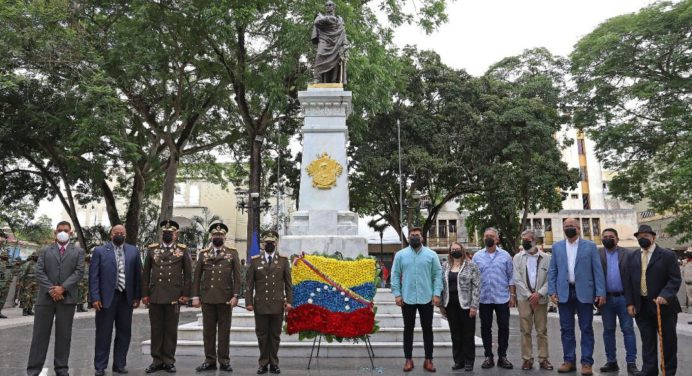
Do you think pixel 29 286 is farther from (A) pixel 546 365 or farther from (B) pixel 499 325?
(A) pixel 546 365

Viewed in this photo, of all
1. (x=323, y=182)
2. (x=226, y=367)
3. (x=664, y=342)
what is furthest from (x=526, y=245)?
(x=323, y=182)

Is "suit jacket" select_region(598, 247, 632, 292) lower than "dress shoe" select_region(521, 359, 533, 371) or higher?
higher

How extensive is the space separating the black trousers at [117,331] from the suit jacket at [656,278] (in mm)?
5986

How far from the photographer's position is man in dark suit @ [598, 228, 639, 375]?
6.56 metres

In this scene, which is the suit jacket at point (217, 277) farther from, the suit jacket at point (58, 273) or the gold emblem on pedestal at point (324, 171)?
the gold emblem on pedestal at point (324, 171)

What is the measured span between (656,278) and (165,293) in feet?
18.7

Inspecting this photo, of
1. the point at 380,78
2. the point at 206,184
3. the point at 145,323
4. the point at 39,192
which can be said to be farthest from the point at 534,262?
the point at 206,184

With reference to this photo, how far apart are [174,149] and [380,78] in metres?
8.46

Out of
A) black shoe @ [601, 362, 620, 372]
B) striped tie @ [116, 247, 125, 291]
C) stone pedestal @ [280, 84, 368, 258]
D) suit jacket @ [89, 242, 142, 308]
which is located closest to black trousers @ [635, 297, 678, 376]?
black shoe @ [601, 362, 620, 372]

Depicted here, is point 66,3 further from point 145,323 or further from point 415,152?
point 415,152

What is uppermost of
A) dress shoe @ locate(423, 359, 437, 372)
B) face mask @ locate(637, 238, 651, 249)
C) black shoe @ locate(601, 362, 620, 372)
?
face mask @ locate(637, 238, 651, 249)

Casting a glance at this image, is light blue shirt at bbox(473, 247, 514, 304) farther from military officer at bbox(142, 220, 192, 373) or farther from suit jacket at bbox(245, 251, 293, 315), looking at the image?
military officer at bbox(142, 220, 192, 373)

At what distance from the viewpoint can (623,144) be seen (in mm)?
19625

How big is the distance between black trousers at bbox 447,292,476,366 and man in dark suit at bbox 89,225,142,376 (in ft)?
12.8
